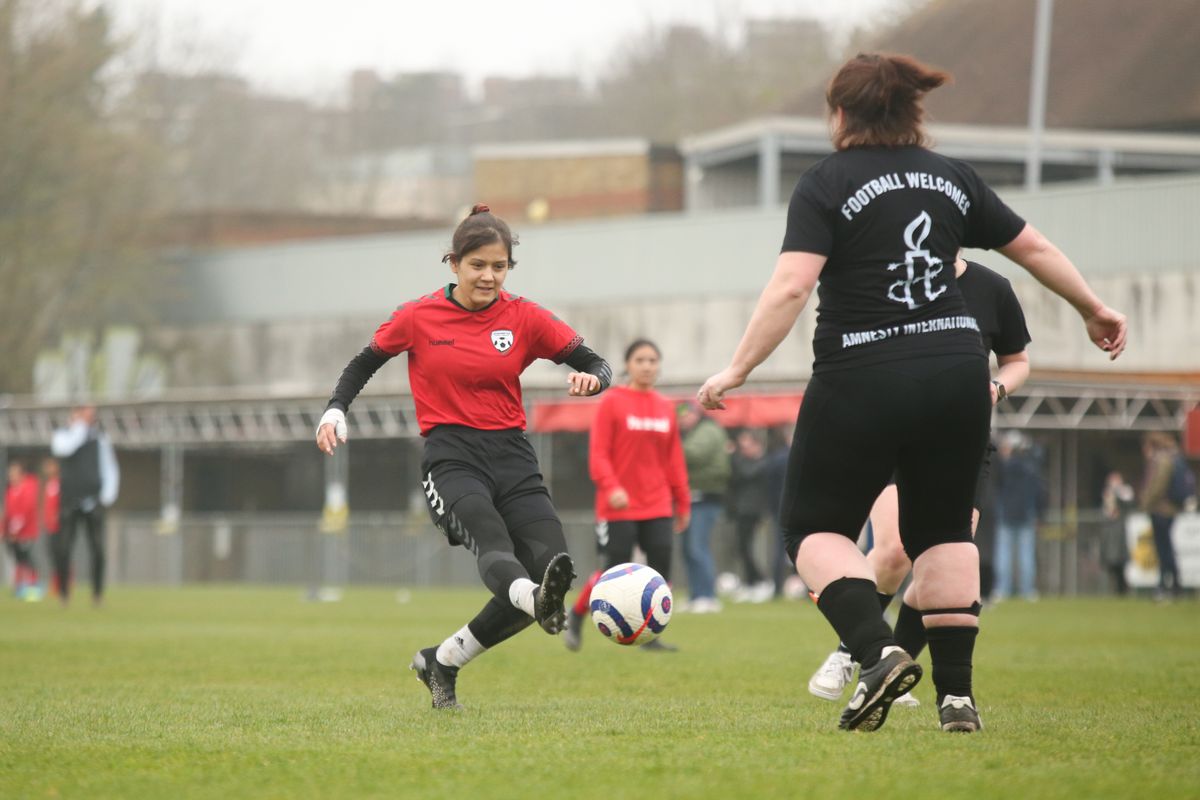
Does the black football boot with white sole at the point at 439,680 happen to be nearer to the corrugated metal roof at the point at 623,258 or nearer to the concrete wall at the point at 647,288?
the concrete wall at the point at 647,288

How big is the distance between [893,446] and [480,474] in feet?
6.80

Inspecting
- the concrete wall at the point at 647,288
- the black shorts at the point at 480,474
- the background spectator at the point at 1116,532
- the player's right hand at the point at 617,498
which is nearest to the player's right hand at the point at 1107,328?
the black shorts at the point at 480,474

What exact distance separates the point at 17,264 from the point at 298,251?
7.02 m

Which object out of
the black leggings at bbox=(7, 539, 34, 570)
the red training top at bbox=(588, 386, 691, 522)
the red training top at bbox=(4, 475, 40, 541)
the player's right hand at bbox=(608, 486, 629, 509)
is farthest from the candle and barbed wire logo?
the red training top at bbox=(4, 475, 40, 541)

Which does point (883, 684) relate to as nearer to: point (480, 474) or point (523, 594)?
point (523, 594)

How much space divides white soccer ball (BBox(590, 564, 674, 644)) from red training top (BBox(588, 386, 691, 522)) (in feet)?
17.5

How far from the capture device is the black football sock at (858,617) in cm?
601

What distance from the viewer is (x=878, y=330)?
5.90 meters

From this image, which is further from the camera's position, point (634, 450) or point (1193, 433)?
point (1193, 433)

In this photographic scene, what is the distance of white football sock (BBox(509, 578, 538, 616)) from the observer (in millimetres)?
6875

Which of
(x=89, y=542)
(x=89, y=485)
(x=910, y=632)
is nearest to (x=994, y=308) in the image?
(x=910, y=632)

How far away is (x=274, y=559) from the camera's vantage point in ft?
101

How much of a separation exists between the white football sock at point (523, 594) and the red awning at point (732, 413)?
57.9 feet

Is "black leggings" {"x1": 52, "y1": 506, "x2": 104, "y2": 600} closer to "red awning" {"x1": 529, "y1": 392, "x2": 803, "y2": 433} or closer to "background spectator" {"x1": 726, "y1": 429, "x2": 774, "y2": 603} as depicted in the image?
"background spectator" {"x1": 726, "y1": 429, "x2": 774, "y2": 603}
